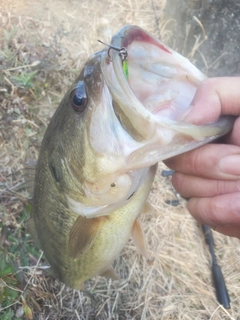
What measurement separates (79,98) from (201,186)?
1.50ft

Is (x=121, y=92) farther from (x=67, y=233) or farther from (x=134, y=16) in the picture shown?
(x=134, y=16)

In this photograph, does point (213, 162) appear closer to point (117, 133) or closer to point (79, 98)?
point (117, 133)

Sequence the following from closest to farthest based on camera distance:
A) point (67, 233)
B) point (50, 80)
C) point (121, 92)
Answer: point (121, 92)
point (67, 233)
point (50, 80)

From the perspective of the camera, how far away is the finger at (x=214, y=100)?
112cm

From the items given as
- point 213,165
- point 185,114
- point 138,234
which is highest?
point 185,114

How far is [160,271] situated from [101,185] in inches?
61.1

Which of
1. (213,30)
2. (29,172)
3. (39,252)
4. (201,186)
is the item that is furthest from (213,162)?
(213,30)

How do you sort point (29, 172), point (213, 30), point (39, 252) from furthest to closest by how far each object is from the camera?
point (213, 30)
point (39, 252)
point (29, 172)

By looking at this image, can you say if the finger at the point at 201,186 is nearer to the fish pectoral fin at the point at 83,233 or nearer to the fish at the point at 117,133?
the fish at the point at 117,133

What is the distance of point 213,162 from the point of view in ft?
3.91

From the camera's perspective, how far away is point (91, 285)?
2504mm

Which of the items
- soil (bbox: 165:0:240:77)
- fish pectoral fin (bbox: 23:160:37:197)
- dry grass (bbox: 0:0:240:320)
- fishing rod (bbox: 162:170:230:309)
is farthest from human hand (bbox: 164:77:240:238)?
soil (bbox: 165:0:240:77)

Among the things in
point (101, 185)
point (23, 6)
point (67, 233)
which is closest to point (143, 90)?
point (101, 185)

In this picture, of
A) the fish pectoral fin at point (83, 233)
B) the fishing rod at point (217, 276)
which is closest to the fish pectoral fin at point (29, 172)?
the fish pectoral fin at point (83, 233)
